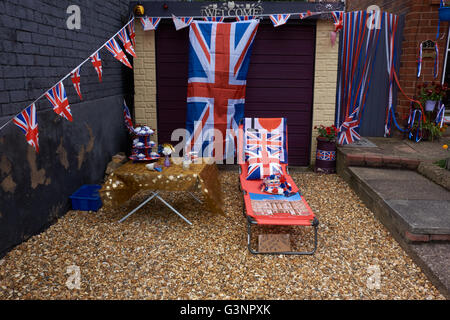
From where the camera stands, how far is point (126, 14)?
6703 millimetres

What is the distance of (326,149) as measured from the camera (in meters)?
6.61

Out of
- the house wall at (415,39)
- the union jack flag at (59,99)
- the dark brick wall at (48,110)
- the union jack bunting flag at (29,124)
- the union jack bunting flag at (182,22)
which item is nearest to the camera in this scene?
the union jack bunting flag at (29,124)

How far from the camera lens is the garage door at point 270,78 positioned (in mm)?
6676

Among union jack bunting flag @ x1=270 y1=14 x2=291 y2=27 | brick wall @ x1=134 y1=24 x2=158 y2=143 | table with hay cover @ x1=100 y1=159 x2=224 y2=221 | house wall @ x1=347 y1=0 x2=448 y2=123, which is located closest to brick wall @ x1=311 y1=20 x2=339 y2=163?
union jack bunting flag @ x1=270 y1=14 x2=291 y2=27

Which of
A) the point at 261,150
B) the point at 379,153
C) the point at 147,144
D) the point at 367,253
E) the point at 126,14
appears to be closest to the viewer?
the point at 367,253

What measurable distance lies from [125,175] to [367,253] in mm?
2917

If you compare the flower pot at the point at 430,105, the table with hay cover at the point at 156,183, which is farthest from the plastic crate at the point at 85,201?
the flower pot at the point at 430,105

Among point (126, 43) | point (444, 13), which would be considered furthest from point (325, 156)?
point (126, 43)

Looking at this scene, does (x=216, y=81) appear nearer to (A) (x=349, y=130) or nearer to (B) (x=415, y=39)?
(A) (x=349, y=130)

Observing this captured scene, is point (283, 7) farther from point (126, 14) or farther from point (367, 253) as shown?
point (367, 253)

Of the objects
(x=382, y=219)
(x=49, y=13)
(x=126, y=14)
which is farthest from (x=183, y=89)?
(x=382, y=219)

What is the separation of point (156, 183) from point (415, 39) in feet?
18.4

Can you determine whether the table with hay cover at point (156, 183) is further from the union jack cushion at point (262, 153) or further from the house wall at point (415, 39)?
the house wall at point (415, 39)

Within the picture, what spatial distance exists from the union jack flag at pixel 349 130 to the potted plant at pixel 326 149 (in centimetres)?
29
